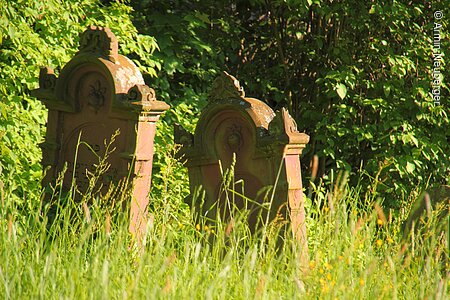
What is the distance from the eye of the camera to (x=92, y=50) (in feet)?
18.6

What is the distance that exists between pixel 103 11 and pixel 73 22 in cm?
45

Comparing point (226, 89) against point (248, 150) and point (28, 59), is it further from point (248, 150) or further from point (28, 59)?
point (28, 59)

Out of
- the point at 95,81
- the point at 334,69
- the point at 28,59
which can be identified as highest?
the point at 334,69

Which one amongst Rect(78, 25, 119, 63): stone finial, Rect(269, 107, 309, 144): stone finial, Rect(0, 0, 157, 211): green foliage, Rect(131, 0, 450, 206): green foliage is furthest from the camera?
Rect(131, 0, 450, 206): green foliage

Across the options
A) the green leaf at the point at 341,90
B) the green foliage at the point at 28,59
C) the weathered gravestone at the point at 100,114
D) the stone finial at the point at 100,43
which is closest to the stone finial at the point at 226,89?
the weathered gravestone at the point at 100,114

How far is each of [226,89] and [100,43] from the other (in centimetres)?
91

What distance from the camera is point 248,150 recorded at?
5336 millimetres

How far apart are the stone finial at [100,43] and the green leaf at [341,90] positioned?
2699mm

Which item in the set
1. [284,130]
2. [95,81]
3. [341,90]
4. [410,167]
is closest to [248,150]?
[284,130]

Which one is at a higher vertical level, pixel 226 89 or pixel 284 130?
pixel 226 89

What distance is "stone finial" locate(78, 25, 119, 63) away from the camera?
5605 mm

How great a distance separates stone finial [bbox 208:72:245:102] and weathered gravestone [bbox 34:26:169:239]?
0.35m

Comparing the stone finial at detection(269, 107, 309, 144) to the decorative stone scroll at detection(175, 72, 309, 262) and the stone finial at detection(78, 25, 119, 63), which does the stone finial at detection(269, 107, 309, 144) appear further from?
the stone finial at detection(78, 25, 119, 63)

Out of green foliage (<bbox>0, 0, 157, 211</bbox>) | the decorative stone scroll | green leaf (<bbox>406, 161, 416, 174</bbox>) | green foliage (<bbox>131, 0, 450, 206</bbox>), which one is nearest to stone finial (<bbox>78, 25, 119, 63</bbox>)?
green foliage (<bbox>0, 0, 157, 211</bbox>)
